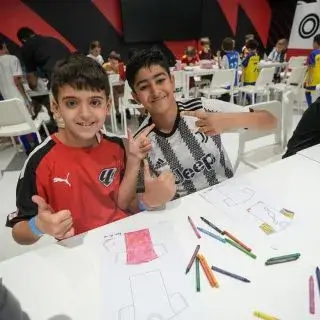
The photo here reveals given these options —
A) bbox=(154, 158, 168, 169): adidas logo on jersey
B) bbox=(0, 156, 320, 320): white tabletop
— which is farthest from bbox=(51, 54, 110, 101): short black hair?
bbox=(0, 156, 320, 320): white tabletop

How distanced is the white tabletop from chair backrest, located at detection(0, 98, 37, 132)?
A: 2.24m

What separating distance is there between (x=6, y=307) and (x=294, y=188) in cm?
94

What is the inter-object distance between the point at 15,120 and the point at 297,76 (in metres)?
4.30

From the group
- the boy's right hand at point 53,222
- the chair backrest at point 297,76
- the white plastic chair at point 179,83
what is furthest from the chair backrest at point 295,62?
the boy's right hand at point 53,222

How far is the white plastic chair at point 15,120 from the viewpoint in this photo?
2.58 meters

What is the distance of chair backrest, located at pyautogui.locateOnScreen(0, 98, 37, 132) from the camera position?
8.36ft

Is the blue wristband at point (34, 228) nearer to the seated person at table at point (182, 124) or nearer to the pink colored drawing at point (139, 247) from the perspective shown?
the pink colored drawing at point (139, 247)

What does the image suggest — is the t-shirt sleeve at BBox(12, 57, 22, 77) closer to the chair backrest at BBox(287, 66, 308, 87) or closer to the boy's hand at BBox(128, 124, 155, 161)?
the boy's hand at BBox(128, 124, 155, 161)

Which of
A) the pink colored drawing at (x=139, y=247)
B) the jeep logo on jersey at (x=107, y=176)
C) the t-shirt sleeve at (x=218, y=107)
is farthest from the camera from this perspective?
the t-shirt sleeve at (x=218, y=107)

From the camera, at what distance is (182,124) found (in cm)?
126

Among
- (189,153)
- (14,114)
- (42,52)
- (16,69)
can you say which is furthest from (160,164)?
(16,69)

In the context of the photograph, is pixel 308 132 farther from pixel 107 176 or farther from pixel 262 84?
pixel 262 84

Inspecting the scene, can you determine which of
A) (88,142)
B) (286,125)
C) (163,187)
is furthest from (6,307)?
(286,125)

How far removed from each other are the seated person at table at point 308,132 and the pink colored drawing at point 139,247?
38.6 inches
